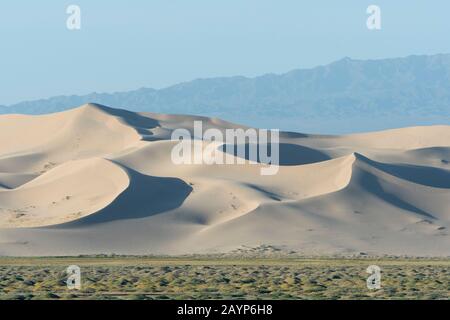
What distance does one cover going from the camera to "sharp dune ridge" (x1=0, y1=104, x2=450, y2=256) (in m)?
48.2

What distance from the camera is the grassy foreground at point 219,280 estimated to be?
2311cm

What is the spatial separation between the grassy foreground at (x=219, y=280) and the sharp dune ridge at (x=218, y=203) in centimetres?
1044

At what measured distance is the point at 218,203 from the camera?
54.6 metres

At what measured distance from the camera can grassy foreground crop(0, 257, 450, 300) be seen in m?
23.1

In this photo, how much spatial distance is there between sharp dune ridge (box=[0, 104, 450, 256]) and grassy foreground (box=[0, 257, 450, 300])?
10436 millimetres

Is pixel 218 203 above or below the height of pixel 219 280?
above

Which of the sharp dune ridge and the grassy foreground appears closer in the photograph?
the grassy foreground

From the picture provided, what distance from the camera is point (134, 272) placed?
30.3 meters

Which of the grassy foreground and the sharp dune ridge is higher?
the sharp dune ridge

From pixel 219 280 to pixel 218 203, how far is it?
27.5m

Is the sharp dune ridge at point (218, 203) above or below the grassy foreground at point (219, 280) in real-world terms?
above
